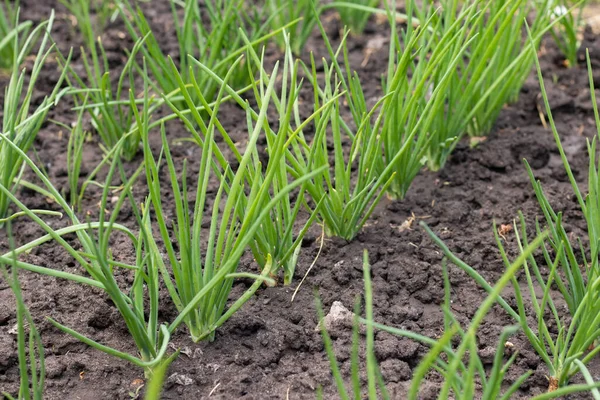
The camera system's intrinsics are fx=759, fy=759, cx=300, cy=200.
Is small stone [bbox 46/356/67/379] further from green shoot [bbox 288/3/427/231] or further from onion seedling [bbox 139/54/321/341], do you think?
green shoot [bbox 288/3/427/231]

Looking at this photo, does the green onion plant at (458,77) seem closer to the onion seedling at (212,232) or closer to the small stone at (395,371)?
the onion seedling at (212,232)

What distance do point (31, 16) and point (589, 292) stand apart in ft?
9.84

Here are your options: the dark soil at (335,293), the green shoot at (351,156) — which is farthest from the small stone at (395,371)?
the green shoot at (351,156)

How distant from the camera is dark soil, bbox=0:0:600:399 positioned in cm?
168

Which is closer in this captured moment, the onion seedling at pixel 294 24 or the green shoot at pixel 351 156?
the green shoot at pixel 351 156

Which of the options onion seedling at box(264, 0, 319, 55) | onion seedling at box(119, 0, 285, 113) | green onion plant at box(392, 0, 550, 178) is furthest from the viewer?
onion seedling at box(264, 0, 319, 55)

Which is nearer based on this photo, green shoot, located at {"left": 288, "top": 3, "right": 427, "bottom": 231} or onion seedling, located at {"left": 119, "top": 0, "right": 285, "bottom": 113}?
green shoot, located at {"left": 288, "top": 3, "right": 427, "bottom": 231}

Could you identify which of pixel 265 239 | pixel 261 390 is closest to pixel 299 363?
pixel 261 390

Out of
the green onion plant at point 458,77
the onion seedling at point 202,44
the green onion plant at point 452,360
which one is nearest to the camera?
the green onion plant at point 452,360

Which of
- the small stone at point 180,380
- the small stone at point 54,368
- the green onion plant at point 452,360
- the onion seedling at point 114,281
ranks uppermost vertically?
the green onion plant at point 452,360

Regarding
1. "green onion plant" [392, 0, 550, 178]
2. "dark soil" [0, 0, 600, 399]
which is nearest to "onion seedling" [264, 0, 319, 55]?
"dark soil" [0, 0, 600, 399]

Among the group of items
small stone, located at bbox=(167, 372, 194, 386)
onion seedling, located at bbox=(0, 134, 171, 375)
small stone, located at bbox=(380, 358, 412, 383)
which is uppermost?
onion seedling, located at bbox=(0, 134, 171, 375)

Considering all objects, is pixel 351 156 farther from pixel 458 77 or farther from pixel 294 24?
pixel 294 24

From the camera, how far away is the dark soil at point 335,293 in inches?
66.1
